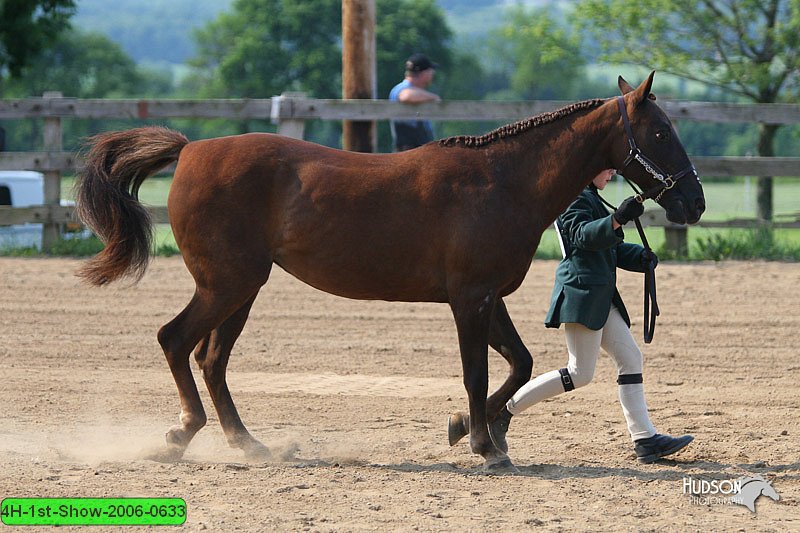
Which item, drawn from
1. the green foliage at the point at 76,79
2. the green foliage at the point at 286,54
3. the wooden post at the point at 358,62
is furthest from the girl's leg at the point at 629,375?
the green foliage at the point at 286,54

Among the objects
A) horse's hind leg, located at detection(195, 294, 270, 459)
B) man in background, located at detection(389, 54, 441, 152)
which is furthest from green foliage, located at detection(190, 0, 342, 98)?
horse's hind leg, located at detection(195, 294, 270, 459)

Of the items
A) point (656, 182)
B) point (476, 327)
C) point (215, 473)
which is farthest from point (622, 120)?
point (215, 473)

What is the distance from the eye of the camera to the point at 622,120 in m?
5.01

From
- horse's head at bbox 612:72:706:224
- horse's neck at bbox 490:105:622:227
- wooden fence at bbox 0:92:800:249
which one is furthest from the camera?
wooden fence at bbox 0:92:800:249

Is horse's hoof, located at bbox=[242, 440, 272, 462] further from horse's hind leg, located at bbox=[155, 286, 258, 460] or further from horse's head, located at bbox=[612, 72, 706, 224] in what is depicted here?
horse's head, located at bbox=[612, 72, 706, 224]

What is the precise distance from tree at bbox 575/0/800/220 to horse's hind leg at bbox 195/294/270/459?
41.4ft

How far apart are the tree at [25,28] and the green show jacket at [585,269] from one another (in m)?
21.5

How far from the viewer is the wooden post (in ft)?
38.0

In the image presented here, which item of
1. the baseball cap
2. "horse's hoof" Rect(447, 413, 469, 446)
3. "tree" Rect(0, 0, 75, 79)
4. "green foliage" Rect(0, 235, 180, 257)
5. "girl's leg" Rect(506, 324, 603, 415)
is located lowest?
"horse's hoof" Rect(447, 413, 469, 446)

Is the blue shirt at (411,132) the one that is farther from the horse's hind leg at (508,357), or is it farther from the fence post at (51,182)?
the horse's hind leg at (508,357)

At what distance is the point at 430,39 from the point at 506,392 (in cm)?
6795

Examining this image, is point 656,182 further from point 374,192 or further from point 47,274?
point 47,274

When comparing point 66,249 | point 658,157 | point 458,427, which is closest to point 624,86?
point 658,157

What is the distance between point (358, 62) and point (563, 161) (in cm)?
710
